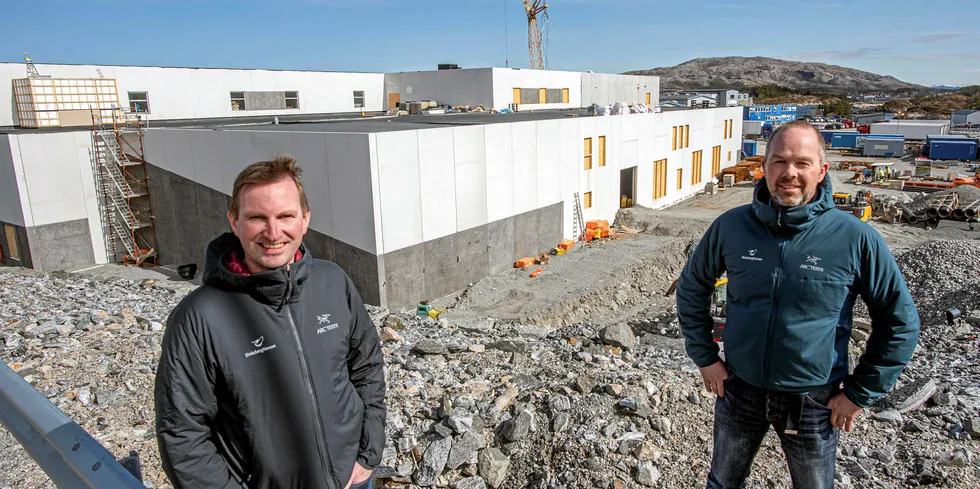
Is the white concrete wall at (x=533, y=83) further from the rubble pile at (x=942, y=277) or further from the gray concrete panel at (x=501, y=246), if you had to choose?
the rubble pile at (x=942, y=277)

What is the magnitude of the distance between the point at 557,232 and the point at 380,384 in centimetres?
1805

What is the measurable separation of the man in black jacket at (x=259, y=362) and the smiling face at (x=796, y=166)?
2232mm

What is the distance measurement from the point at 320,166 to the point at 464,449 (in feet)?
37.5

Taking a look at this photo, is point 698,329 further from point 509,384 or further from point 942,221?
point 942,221

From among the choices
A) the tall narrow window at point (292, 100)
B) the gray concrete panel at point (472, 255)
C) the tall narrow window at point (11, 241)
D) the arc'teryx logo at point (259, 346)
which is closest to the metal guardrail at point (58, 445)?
the arc'teryx logo at point (259, 346)

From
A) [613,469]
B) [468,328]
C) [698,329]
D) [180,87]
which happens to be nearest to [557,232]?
[468,328]

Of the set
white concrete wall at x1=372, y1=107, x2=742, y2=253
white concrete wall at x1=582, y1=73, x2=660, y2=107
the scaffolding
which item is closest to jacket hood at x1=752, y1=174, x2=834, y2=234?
white concrete wall at x1=372, y1=107, x2=742, y2=253

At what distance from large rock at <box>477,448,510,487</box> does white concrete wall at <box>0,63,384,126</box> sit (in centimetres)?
2699

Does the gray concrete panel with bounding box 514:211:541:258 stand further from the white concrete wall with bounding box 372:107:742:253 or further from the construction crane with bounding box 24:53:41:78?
the construction crane with bounding box 24:53:41:78

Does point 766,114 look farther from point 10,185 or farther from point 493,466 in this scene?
point 493,466

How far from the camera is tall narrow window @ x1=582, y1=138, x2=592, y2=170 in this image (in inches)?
873

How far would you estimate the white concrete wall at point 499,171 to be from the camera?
14.7m

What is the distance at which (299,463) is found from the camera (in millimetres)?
2592

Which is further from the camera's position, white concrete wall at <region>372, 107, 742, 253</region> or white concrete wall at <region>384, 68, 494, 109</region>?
white concrete wall at <region>384, 68, 494, 109</region>
